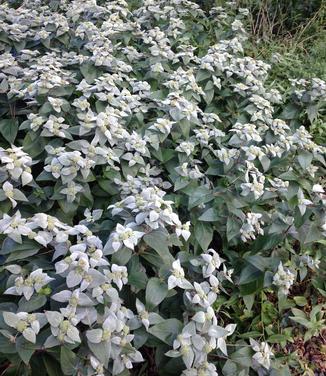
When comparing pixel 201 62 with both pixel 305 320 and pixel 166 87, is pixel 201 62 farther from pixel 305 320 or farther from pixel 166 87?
pixel 305 320

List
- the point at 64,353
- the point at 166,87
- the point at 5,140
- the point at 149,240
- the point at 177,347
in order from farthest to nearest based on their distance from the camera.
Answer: the point at 166,87, the point at 5,140, the point at 149,240, the point at 177,347, the point at 64,353

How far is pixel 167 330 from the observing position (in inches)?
62.1

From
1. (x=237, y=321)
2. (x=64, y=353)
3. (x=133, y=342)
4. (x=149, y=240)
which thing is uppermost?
(x=149, y=240)

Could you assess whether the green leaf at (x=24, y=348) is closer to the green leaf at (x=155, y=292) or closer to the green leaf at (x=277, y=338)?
the green leaf at (x=155, y=292)

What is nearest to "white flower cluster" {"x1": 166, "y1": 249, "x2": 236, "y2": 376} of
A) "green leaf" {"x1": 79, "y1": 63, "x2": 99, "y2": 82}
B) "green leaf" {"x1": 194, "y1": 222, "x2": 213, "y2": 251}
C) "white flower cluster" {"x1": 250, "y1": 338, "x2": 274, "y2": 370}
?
"white flower cluster" {"x1": 250, "y1": 338, "x2": 274, "y2": 370}

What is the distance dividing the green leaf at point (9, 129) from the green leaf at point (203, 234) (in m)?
1.00

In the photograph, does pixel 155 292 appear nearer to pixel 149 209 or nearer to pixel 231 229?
pixel 149 209

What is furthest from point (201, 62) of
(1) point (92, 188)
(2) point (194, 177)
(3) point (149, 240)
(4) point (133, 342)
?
(4) point (133, 342)

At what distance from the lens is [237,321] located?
6.74ft

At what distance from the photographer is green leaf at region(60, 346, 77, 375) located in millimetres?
1364

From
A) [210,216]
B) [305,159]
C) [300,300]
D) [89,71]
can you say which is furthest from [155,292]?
[89,71]

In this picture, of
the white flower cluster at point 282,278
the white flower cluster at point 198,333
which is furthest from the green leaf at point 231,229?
the white flower cluster at point 198,333

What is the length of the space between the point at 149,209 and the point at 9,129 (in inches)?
37.9

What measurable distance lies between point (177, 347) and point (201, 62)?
186 cm
